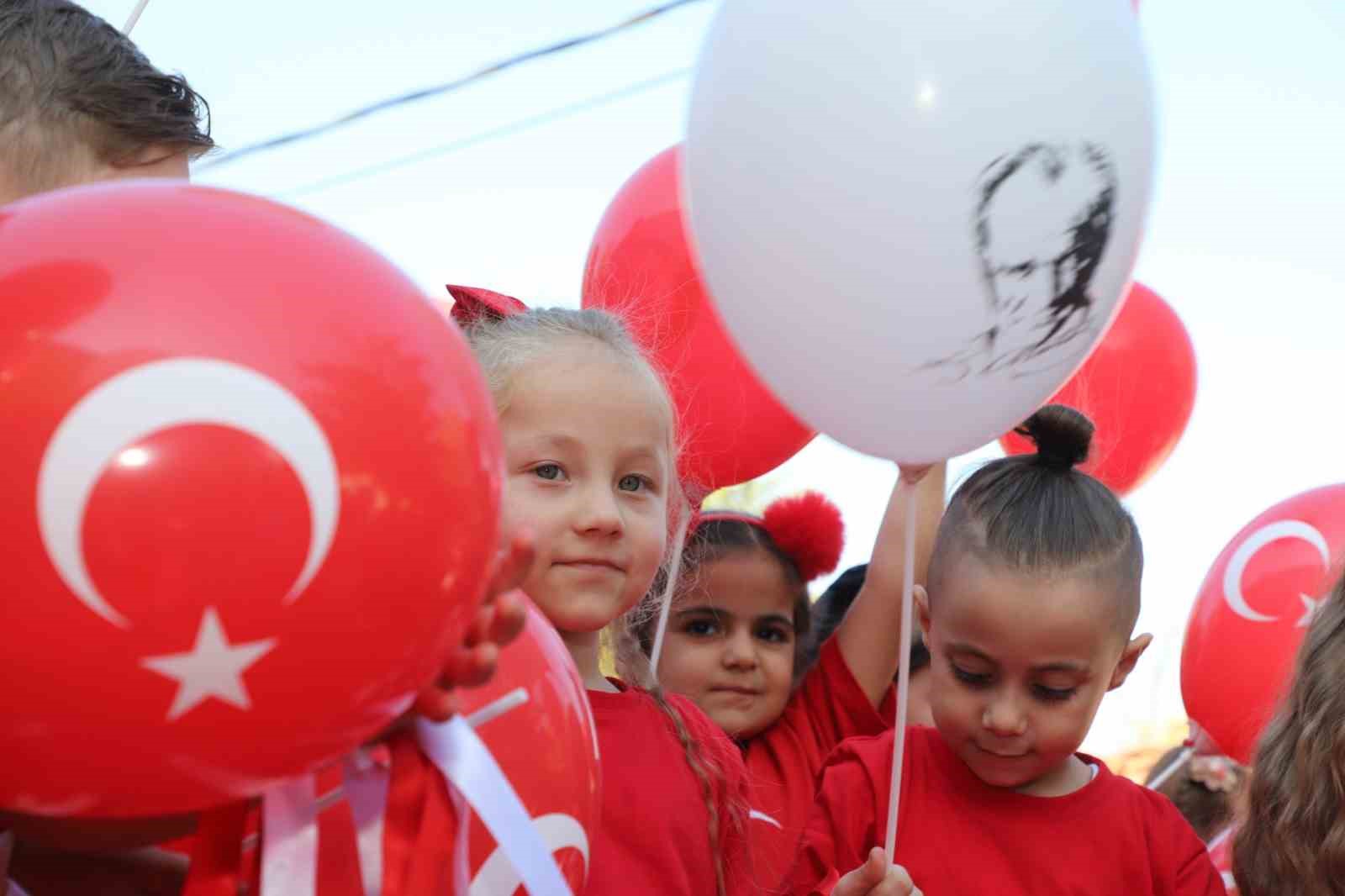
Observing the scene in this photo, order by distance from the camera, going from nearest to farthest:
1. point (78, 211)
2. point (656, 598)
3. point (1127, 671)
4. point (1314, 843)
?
point (78, 211) < point (1314, 843) < point (1127, 671) < point (656, 598)

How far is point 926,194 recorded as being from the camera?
1.71 meters

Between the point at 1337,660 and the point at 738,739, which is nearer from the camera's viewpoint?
the point at 1337,660

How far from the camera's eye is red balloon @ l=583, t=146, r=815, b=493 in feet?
9.48

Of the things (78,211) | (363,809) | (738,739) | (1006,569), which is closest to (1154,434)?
(738,739)

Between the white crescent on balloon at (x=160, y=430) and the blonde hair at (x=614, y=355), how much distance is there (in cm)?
115

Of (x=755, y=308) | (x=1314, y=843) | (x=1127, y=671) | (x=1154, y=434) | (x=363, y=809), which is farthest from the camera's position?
(x=1154, y=434)

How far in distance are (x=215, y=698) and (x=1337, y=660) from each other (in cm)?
180

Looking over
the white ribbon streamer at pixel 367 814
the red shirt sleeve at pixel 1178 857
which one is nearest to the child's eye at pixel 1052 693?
the red shirt sleeve at pixel 1178 857

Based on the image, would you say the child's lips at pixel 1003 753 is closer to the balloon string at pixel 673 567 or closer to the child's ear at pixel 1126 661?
the child's ear at pixel 1126 661

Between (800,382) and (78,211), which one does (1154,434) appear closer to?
(800,382)

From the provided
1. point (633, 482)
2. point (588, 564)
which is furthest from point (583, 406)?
point (588, 564)

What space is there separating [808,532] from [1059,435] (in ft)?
2.64

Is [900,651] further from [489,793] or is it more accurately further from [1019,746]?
[489,793]

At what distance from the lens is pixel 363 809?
1350 mm
